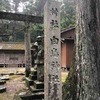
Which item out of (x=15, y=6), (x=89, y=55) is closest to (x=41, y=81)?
(x=89, y=55)

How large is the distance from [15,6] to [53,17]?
37516 mm

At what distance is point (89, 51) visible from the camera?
4.31 m

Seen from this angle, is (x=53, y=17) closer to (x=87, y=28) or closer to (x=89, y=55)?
(x=87, y=28)

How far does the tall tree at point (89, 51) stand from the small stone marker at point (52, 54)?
62cm

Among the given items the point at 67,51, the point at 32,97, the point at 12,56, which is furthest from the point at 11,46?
the point at 32,97

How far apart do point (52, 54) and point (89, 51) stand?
982 mm

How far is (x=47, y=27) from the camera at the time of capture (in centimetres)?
491

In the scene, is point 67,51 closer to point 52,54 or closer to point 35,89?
point 35,89

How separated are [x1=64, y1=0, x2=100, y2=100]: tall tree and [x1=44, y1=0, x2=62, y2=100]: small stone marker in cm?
62

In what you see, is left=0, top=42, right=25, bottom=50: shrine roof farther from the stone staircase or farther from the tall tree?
the tall tree

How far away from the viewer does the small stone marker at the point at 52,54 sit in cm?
479

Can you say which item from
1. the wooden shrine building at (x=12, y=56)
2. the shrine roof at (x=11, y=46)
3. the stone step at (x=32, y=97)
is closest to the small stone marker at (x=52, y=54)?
the stone step at (x=32, y=97)

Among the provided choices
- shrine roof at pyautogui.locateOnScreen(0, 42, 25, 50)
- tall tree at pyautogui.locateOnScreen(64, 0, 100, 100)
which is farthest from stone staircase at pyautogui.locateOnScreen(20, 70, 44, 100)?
shrine roof at pyautogui.locateOnScreen(0, 42, 25, 50)

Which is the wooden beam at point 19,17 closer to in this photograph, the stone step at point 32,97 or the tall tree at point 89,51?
the stone step at point 32,97
